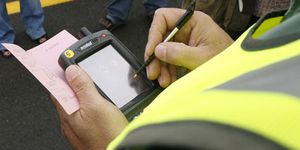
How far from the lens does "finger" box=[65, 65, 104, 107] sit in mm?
807

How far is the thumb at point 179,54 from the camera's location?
878 millimetres

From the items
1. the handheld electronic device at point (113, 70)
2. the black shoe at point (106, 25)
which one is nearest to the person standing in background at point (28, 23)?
the black shoe at point (106, 25)

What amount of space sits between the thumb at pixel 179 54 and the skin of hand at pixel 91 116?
0.16 metres

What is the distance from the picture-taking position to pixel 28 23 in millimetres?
2324

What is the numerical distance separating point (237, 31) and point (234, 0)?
0.08 metres

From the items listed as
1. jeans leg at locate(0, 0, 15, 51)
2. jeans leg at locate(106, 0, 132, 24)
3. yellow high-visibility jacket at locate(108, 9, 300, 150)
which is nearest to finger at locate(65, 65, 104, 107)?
yellow high-visibility jacket at locate(108, 9, 300, 150)

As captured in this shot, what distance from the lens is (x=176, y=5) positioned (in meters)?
2.59

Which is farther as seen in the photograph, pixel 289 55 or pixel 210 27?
pixel 210 27

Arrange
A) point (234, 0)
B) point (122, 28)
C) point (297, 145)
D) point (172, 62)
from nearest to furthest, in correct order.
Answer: point (297, 145) < point (172, 62) < point (234, 0) < point (122, 28)

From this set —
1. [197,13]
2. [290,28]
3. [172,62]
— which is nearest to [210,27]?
[197,13]

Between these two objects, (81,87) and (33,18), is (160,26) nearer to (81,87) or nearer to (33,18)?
(81,87)

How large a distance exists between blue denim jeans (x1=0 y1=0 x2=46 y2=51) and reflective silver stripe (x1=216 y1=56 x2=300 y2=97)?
2043 mm

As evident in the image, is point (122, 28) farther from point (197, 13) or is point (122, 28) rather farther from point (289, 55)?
point (289, 55)

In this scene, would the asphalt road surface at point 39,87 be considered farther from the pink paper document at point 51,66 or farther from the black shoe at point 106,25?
the pink paper document at point 51,66
